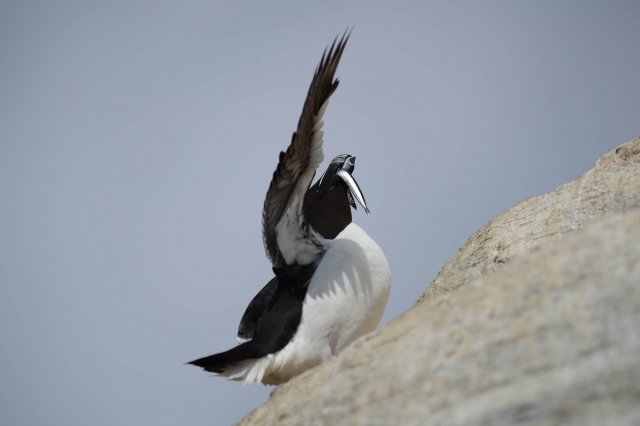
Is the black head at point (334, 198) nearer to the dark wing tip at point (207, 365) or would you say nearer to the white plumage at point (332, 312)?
the white plumage at point (332, 312)

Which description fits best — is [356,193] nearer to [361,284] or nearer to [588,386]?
[361,284]

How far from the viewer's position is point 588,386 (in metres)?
3.18

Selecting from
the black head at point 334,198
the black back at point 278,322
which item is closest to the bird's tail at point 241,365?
the black back at point 278,322

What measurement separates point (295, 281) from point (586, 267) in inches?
132

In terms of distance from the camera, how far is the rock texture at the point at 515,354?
126 inches

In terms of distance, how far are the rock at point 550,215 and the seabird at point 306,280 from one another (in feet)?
8.32

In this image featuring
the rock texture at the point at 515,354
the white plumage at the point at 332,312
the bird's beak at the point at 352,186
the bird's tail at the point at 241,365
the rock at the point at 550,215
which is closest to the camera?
the rock texture at the point at 515,354

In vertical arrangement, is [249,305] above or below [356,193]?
below

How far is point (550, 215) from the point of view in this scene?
844 cm

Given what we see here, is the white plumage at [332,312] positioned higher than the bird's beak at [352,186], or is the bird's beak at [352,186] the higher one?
the bird's beak at [352,186]

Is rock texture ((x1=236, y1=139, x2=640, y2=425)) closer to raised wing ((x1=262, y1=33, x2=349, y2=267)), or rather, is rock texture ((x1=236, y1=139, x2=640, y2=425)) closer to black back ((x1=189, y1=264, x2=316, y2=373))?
black back ((x1=189, y1=264, x2=316, y2=373))

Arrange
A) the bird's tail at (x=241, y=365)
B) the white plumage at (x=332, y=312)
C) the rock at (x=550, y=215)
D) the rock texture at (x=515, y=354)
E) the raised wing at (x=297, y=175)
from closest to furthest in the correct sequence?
the rock texture at (x=515, y=354) < the raised wing at (x=297, y=175) < the bird's tail at (x=241, y=365) < the white plumage at (x=332, y=312) < the rock at (x=550, y=215)

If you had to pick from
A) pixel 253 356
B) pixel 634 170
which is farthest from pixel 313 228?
pixel 634 170

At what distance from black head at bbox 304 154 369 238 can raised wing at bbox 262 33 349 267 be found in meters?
0.62
